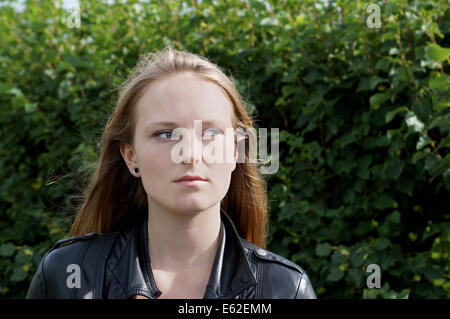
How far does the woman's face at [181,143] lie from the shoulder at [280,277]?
231 mm

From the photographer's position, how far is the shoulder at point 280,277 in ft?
5.37

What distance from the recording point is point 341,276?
8.46ft

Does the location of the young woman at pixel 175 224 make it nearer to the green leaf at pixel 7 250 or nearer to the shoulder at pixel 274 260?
the shoulder at pixel 274 260

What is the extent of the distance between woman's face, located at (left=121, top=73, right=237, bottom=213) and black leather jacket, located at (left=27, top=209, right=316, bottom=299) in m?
0.19

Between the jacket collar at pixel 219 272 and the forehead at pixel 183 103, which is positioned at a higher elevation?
the forehead at pixel 183 103

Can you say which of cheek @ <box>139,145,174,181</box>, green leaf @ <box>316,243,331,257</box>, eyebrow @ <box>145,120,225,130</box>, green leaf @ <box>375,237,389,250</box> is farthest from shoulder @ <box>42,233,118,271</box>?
green leaf @ <box>375,237,389,250</box>

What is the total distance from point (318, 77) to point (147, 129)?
140cm

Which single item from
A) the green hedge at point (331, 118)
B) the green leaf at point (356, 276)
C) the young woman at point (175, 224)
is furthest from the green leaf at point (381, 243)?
the young woman at point (175, 224)

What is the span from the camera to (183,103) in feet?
5.15

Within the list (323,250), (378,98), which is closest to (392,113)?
(378,98)

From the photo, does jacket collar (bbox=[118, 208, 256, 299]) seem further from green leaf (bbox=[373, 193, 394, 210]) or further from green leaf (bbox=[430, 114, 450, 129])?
green leaf (bbox=[373, 193, 394, 210])

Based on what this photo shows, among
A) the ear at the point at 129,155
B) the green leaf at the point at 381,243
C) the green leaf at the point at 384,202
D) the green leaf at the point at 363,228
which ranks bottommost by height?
the green leaf at the point at 381,243
